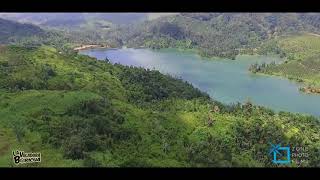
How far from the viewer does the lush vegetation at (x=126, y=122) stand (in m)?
4.93

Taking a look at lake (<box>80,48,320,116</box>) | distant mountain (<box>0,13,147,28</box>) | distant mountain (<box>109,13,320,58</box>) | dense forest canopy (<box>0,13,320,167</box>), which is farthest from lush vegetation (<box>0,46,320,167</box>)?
distant mountain (<box>0,13,147,28</box>)

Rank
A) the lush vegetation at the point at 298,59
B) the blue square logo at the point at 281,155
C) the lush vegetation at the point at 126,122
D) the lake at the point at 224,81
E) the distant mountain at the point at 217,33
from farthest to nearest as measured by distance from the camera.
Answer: the distant mountain at the point at 217,33 → the lush vegetation at the point at 298,59 → the lake at the point at 224,81 → the lush vegetation at the point at 126,122 → the blue square logo at the point at 281,155

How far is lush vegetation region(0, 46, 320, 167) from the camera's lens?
16.2 ft

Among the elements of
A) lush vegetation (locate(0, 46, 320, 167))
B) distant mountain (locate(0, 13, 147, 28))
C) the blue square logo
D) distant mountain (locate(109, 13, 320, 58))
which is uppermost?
distant mountain (locate(0, 13, 147, 28))

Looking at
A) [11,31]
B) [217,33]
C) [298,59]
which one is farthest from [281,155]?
[217,33]

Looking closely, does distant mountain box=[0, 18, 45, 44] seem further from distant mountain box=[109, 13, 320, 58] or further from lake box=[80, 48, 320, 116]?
distant mountain box=[109, 13, 320, 58]

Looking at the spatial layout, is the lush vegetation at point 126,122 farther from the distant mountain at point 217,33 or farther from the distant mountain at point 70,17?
the distant mountain at point 70,17

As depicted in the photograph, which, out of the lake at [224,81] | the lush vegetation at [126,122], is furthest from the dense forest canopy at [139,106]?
the lake at [224,81]

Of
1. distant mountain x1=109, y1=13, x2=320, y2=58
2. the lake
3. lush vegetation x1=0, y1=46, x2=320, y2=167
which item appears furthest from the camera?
distant mountain x1=109, y1=13, x2=320, y2=58

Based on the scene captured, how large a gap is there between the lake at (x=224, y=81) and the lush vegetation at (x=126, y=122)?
0.16 m

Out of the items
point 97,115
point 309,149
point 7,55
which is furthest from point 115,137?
point 7,55

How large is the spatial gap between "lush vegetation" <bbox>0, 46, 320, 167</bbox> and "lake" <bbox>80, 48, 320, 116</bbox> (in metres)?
0.16

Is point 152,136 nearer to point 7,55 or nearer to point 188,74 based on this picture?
point 188,74

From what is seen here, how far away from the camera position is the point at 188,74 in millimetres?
6461
